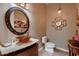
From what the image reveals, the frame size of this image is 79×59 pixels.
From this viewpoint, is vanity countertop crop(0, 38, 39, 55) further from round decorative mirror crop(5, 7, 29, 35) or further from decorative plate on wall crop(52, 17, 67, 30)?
decorative plate on wall crop(52, 17, 67, 30)

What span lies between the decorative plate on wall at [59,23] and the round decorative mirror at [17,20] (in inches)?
13.0

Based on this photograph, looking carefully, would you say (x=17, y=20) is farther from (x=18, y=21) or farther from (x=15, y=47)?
(x=15, y=47)

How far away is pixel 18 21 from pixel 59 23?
18.8 inches

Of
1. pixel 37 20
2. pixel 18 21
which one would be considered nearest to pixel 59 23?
pixel 37 20

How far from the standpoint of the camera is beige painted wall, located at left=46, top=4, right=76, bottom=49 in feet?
5.20

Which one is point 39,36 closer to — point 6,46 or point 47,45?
point 47,45

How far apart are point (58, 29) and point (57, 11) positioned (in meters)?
0.21

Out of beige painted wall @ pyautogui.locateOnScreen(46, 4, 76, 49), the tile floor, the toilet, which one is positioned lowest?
the tile floor

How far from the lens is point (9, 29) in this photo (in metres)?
1.60

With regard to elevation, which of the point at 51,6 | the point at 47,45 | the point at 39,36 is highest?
the point at 51,6

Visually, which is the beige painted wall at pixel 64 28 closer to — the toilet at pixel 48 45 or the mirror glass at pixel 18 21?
the toilet at pixel 48 45

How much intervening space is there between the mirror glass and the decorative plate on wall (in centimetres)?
34

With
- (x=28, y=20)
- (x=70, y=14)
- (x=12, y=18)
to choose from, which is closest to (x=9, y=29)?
(x=12, y=18)

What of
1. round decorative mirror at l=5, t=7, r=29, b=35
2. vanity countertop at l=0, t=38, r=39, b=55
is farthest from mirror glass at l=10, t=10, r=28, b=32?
vanity countertop at l=0, t=38, r=39, b=55
